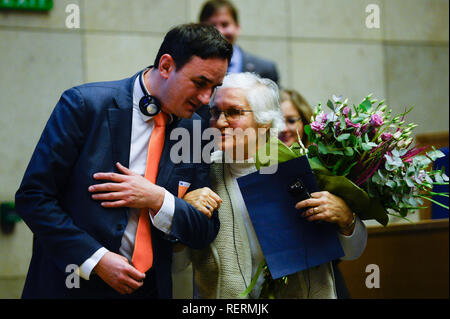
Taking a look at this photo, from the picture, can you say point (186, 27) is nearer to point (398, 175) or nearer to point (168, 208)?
point (168, 208)

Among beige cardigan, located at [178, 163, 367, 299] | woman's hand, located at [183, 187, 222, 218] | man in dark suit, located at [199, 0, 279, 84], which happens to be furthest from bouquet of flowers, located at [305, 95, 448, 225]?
man in dark suit, located at [199, 0, 279, 84]

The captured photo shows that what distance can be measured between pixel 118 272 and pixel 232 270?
0.53m

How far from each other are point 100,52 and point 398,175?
251cm

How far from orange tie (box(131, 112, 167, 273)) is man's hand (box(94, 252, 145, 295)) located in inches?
2.9

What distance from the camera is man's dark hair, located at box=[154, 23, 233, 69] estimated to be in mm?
2088

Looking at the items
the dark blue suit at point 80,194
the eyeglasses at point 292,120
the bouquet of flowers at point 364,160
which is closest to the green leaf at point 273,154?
the bouquet of flowers at point 364,160

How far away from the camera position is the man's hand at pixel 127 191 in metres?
1.99

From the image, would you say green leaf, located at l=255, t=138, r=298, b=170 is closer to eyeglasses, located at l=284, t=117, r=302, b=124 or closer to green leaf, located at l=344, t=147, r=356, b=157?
green leaf, located at l=344, t=147, r=356, b=157

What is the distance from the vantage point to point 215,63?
6.91 ft

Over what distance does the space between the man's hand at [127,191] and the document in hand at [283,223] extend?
39 centimetres

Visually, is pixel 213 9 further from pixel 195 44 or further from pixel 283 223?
pixel 283 223

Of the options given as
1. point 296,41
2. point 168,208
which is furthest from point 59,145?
point 296,41

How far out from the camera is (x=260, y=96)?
8.13ft

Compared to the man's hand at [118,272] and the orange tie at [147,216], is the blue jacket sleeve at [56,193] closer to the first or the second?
the man's hand at [118,272]
